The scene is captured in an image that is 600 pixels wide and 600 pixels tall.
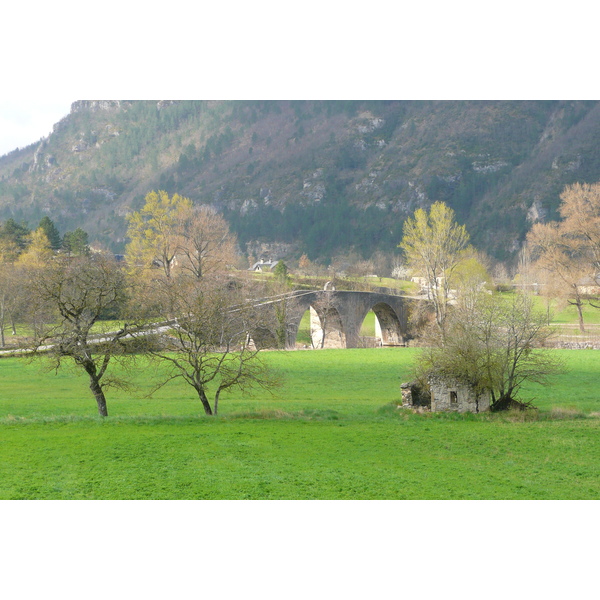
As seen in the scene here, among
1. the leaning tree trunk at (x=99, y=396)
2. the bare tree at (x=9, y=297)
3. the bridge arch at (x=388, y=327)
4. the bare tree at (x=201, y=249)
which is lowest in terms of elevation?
the bridge arch at (x=388, y=327)

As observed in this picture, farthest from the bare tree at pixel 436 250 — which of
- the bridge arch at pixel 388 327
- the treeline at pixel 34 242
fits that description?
the treeline at pixel 34 242

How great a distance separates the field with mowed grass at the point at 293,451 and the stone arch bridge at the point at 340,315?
25196mm

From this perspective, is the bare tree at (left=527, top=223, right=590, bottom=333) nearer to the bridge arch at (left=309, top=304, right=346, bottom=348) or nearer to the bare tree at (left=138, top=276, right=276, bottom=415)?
the bridge arch at (left=309, top=304, right=346, bottom=348)

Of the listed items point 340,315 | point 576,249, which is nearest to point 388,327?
point 340,315

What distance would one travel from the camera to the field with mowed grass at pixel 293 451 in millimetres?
15859

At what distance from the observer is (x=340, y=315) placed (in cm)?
6166

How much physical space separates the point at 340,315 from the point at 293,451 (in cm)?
4280

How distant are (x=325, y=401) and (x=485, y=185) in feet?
478

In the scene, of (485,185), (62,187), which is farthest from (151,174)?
(485,185)

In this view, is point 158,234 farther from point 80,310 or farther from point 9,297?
point 80,310

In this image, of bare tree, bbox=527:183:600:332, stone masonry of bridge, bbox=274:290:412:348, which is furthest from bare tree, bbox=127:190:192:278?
bare tree, bbox=527:183:600:332

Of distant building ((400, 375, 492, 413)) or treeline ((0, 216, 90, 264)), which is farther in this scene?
treeline ((0, 216, 90, 264))

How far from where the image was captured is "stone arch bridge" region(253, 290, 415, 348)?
54.7 m

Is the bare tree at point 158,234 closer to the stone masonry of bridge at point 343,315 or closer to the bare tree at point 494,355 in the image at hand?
the stone masonry of bridge at point 343,315
